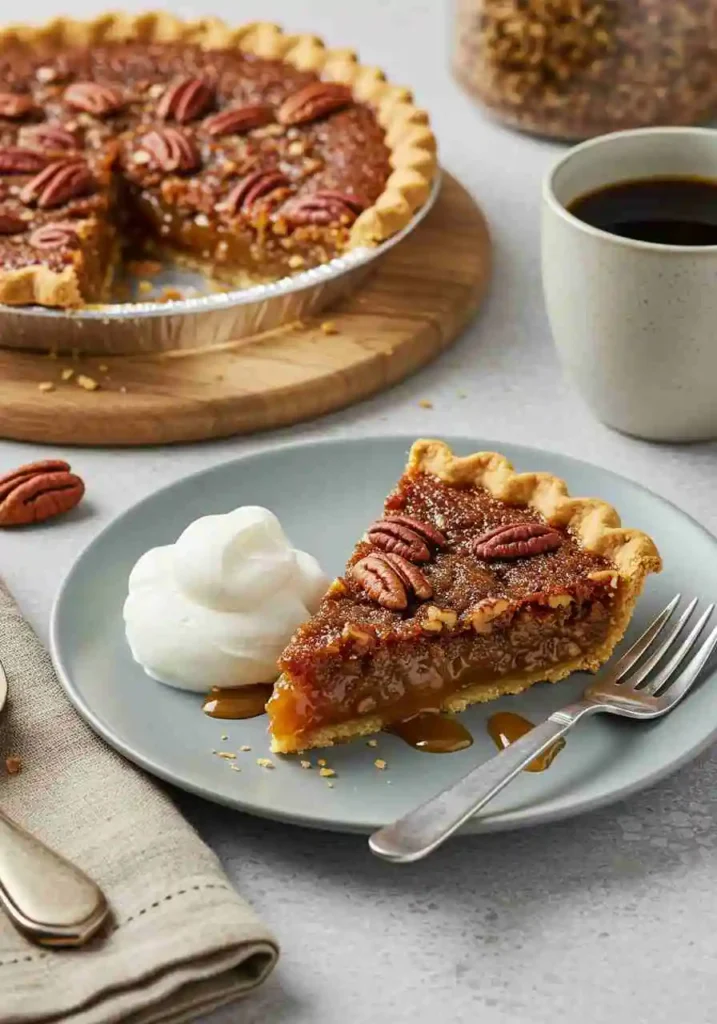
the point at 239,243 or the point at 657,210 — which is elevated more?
the point at 657,210

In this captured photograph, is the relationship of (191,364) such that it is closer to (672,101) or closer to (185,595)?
(185,595)

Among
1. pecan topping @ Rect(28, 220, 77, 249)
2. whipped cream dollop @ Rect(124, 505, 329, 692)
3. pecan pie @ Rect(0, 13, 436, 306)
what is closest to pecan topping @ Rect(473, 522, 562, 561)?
whipped cream dollop @ Rect(124, 505, 329, 692)

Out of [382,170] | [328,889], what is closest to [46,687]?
[328,889]

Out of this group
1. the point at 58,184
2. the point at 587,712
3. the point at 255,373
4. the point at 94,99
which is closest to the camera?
the point at 587,712

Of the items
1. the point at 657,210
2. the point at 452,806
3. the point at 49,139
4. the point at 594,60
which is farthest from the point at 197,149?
the point at 452,806

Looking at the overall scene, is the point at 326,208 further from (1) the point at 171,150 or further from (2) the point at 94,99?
(2) the point at 94,99

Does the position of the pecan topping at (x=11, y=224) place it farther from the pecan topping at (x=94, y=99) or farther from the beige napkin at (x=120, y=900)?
the beige napkin at (x=120, y=900)
